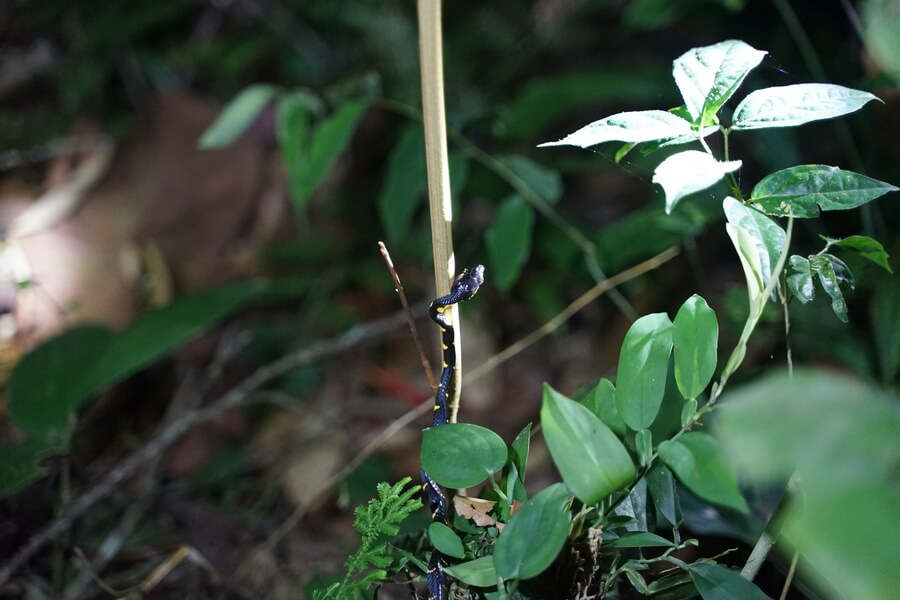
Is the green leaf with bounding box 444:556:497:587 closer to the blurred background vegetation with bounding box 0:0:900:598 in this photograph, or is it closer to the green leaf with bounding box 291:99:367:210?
the blurred background vegetation with bounding box 0:0:900:598

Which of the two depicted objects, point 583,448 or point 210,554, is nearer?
point 583,448

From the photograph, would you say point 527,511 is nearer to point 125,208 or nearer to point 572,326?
point 572,326

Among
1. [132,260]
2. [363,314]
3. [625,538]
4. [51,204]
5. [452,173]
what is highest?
[452,173]

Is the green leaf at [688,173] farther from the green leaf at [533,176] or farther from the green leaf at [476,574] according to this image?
the green leaf at [533,176]

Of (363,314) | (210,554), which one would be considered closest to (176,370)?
(363,314)

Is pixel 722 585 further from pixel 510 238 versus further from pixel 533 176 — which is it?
pixel 533 176

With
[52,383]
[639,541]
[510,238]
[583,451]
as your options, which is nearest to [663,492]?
[639,541]

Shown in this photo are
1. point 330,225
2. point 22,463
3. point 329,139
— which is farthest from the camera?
point 330,225

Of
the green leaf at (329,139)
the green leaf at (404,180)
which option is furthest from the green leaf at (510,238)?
the green leaf at (329,139)
